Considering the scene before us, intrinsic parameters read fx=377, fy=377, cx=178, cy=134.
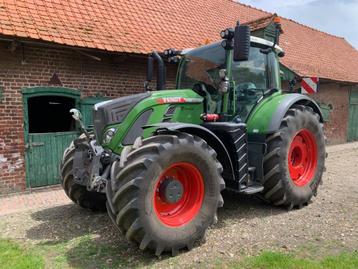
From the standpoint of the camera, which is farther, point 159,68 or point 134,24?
point 134,24

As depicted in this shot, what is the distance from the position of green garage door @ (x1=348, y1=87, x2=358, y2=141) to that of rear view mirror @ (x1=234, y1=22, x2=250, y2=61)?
553 inches

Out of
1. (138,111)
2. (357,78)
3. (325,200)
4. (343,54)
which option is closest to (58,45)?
(138,111)

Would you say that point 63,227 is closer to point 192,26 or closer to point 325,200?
point 325,200

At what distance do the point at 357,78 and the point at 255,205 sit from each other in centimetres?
1347

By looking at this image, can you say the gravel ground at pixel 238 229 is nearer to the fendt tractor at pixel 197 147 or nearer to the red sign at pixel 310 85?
the fendt tractor at pixel 197 147

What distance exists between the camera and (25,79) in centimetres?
740

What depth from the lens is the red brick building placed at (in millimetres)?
7254

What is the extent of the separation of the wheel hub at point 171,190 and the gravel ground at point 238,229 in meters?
0.59

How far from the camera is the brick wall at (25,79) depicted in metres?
7.21

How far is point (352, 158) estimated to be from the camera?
35.8ft

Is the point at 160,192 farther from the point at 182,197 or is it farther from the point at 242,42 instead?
the point at 242,42

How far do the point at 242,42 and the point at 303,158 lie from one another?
2.36 m

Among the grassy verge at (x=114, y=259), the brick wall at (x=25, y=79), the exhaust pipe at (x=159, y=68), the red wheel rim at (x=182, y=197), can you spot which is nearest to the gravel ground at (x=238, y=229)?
the grassy verge at (x=114, y=259)

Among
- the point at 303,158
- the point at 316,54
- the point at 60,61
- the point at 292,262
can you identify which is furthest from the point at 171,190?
the point at 316,54
